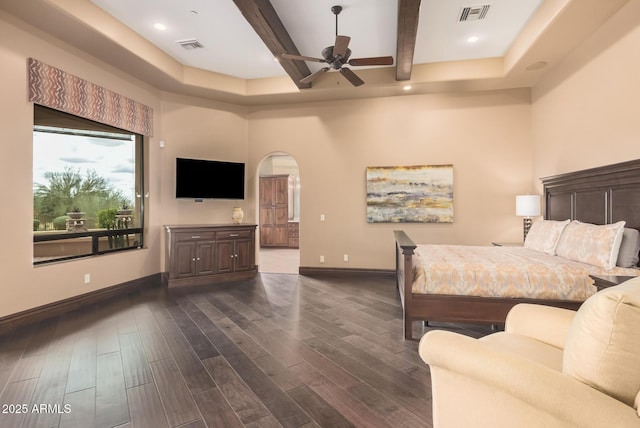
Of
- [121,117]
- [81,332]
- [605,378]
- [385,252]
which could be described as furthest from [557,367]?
[121,117]

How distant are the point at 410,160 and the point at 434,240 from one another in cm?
151

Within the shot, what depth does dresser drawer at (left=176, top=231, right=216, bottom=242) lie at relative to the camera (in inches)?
193

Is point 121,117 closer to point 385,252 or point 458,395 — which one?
point 385,252

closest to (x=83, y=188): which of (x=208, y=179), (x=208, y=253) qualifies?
(x=208, y=179)

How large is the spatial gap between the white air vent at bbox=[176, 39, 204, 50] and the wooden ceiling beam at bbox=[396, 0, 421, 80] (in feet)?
9.12

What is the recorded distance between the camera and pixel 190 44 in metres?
4.36

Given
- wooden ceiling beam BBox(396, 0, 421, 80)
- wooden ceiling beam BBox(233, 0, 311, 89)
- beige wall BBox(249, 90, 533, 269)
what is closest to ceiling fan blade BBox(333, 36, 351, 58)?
wooden ceiling beam BBox(396, 0, 421, 80)

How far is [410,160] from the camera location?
555 centimetres

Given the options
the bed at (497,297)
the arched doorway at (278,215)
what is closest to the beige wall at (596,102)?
the bed at (497,297)

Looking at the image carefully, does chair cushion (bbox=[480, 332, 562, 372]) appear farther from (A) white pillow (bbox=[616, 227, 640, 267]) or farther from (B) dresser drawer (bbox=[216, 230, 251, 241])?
(B) dresser drawer (bbox=[216, 230, 251, 241])

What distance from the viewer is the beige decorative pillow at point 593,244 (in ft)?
9.01

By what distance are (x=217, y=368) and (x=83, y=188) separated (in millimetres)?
3425

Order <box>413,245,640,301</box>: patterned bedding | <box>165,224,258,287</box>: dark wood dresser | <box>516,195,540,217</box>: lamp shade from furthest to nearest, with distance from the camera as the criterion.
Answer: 1. <box>165,224,258,287</box>: dark wood dresser
2. <box>516,195,540,217</box>: lamp shade
3. <box>413,245,640,301</box>: patterned bedding

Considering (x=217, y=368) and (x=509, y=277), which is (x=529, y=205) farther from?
(x=217, y=368)
